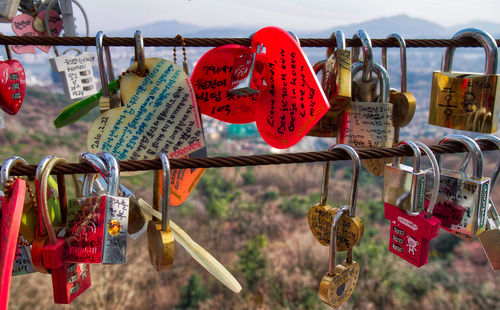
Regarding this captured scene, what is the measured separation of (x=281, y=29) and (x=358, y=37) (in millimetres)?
260

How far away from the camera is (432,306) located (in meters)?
9.33

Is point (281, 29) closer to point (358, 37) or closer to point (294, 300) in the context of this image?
point (358, 37)

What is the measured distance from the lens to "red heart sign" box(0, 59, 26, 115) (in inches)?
43.7

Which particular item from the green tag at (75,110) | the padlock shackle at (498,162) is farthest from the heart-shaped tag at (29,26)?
the padlock shackle at (498,162)

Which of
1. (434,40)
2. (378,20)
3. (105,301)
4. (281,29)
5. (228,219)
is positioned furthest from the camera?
(378,20)

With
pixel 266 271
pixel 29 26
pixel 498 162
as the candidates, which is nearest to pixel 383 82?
pixel 498 162

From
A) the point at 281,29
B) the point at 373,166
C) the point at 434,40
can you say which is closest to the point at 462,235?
the point at 373,166

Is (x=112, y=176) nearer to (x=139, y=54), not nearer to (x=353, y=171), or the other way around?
(x=139, y=54)

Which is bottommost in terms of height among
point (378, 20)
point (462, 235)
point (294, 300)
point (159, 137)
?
point (294, 300)

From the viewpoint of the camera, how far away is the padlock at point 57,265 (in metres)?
0.68

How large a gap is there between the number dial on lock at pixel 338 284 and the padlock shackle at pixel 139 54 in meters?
0.57

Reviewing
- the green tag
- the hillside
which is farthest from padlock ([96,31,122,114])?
the hillside

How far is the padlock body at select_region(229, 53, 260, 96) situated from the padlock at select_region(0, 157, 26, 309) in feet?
1.39

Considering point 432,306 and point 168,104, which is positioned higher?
point 168,104
